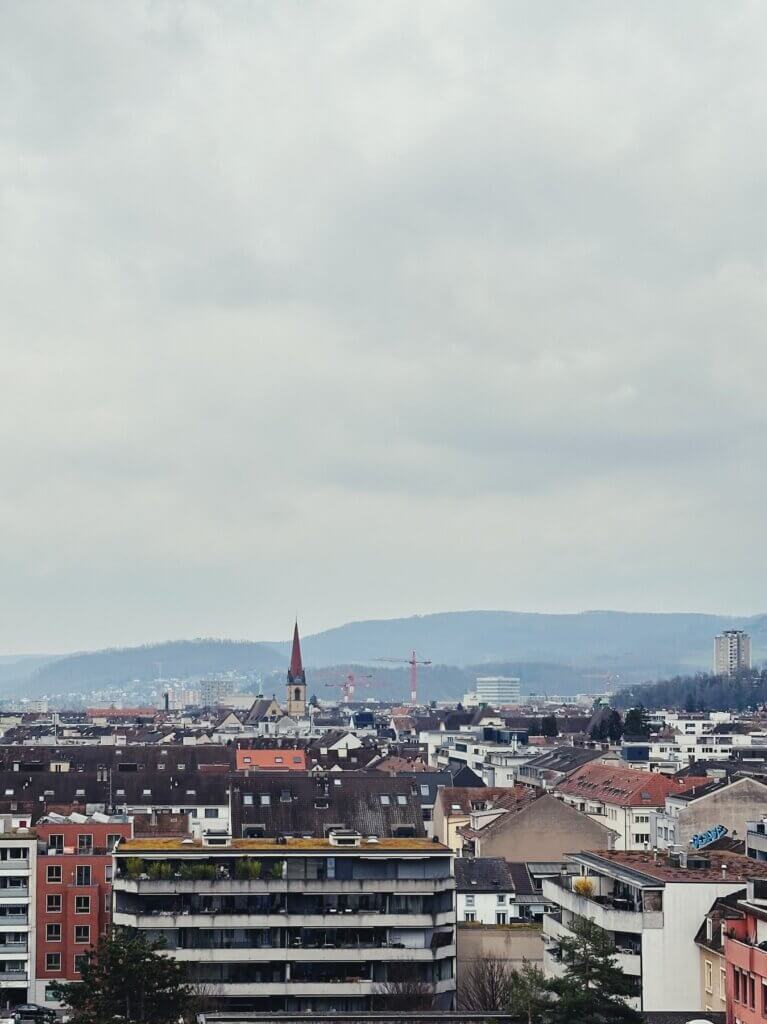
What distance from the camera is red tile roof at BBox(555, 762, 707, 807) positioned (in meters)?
109

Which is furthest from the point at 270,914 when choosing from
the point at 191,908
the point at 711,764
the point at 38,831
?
the point at 711,764

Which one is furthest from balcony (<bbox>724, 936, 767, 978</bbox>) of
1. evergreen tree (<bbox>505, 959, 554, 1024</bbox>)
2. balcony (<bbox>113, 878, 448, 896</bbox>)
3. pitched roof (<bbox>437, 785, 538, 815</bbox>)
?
pitched roof (<bbox>437, 785, 538, 815</bbox>)

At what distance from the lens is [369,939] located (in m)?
58.5

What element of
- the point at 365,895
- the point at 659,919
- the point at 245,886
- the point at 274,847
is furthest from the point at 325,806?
the point at 659,919

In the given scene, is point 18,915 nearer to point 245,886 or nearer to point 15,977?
point 15,977

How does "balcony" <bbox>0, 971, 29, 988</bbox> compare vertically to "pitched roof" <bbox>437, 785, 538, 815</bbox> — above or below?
below

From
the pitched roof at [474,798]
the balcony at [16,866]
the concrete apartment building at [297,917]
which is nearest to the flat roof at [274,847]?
the concrete apartment building at [297,917]

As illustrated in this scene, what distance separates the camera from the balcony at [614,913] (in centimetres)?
5041

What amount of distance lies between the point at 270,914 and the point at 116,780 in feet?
135

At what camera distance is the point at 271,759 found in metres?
132

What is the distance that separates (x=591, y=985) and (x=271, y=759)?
86030mm

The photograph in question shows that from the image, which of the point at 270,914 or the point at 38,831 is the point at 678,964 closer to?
the point at 270,914

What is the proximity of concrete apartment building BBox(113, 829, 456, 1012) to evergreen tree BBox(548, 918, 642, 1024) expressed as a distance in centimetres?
1099

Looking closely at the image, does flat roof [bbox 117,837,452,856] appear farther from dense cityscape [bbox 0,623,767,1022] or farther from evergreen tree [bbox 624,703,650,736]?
evergreen tree [bbox 624,703,650,736]
